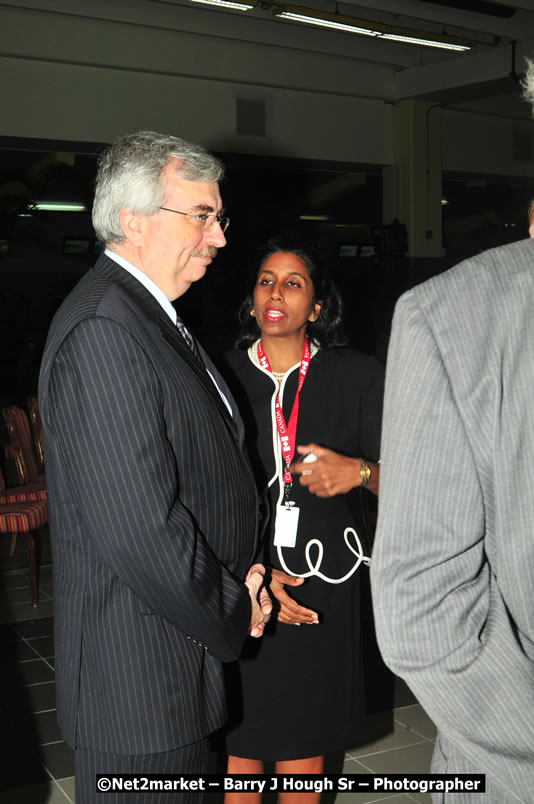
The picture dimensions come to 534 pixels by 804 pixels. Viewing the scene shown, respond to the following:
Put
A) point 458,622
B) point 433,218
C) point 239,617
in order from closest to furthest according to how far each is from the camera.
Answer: point 458,622 → point 239,617 → point 433,218

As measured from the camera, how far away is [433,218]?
1140 centimetres

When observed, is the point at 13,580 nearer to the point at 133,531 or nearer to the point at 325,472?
the point at 325,472

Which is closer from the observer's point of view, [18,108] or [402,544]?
[402,544]

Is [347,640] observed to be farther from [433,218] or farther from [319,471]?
[433,218]

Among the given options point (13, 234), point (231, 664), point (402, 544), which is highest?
point (13, 234)

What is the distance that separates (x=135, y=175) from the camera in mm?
1853

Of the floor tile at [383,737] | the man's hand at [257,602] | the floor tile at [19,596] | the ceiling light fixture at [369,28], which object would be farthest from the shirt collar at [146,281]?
the ceiling light fixture at [369,28]

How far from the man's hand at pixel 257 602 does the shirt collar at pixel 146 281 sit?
0.60 m

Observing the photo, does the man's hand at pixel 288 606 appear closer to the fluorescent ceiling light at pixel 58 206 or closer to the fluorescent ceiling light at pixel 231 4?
the fluorescent ceiling light at pixel 231 4

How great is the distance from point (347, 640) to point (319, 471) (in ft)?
1.75

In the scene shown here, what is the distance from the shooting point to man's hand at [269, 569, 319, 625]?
2.29m

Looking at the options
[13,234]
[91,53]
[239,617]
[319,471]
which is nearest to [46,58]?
[91,53]

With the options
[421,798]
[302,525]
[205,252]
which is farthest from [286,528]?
[421,798]

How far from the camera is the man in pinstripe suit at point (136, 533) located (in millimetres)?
1551
